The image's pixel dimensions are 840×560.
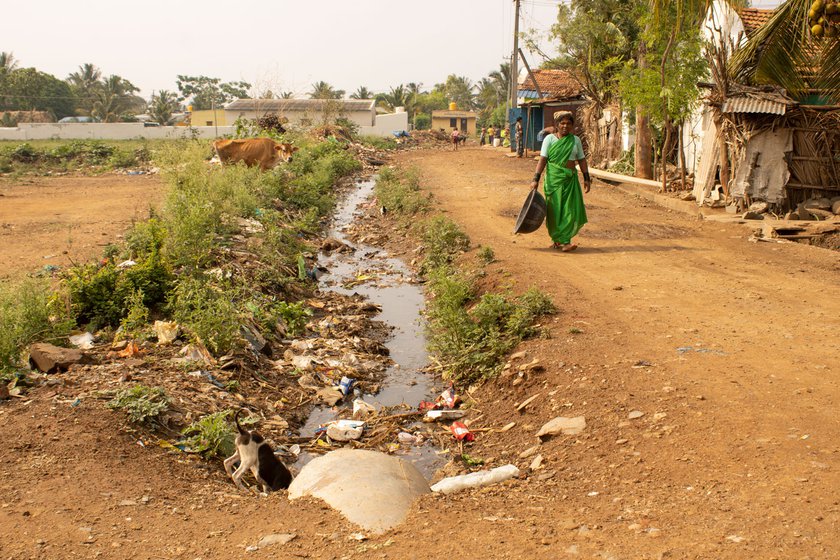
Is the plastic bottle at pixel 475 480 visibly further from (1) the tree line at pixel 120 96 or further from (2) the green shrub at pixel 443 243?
(1) the tree line at pixel 120 96

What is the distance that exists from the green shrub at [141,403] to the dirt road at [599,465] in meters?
0.14

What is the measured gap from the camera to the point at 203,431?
4902mm

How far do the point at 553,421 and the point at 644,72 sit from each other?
11289 millimetres

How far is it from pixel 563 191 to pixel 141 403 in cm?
554

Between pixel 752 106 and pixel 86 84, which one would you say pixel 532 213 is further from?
pixel 86 84

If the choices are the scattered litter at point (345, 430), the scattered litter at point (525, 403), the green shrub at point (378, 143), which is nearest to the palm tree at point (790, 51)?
the scattered litter at point (525, 403)

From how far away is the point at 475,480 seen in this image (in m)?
4.21

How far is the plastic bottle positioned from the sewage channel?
2.51 ft

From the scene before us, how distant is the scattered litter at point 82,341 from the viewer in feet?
20.2

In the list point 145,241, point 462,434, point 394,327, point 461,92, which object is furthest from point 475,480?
point 461,92

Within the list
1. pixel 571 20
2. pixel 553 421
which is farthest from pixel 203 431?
pixel 571 20

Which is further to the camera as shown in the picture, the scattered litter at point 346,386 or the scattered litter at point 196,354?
the scattered litter at point 346,386

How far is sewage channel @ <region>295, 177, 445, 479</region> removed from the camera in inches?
229

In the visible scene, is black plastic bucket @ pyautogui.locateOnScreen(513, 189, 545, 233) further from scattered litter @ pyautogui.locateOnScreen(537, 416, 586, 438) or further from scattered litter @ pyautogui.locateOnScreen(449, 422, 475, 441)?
scattered litter @ pyautogui.locateOnScreen(537, 416, 586, 438)
